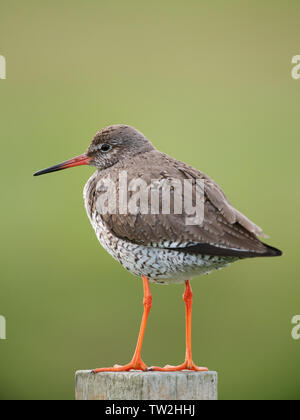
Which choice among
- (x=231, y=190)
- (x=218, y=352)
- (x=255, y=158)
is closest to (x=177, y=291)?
(x=218, y=352)

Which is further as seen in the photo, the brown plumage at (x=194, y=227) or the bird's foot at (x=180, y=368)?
the bird's foot at (x=180, y=368)

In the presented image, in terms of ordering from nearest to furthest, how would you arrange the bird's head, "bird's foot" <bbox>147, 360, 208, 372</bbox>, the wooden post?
the wooden post → "bird's foot" <bbox>147, 360, 208, 372</bbox> → the bird's head

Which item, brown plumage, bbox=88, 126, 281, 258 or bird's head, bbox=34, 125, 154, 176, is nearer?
brown plumage, bbox=88, 126, 281, 258

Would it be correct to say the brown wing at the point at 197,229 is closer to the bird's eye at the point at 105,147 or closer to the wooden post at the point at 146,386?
the bird's eye at the point at 105,147

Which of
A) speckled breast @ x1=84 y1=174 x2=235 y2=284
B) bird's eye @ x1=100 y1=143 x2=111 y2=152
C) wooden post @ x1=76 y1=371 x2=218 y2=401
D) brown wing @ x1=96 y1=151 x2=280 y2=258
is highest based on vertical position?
bird's eye @ x1=100 y1=143 x2=111 y2=152

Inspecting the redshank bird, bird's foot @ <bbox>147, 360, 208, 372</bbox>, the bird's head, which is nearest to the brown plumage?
the redshank bird

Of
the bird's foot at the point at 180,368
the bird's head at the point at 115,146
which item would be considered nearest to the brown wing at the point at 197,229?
the bird's head at the point at 115,146

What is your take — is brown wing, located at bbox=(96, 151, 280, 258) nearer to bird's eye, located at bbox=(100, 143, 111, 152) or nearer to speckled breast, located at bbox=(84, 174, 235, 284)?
speckled breast, located at bbox=(84, 174, 235, 284)

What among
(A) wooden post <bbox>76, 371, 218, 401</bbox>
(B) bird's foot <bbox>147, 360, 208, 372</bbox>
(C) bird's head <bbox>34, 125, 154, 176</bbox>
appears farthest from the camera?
(C) bird's head <bbox>34, 125, 154, 176</bbox>
